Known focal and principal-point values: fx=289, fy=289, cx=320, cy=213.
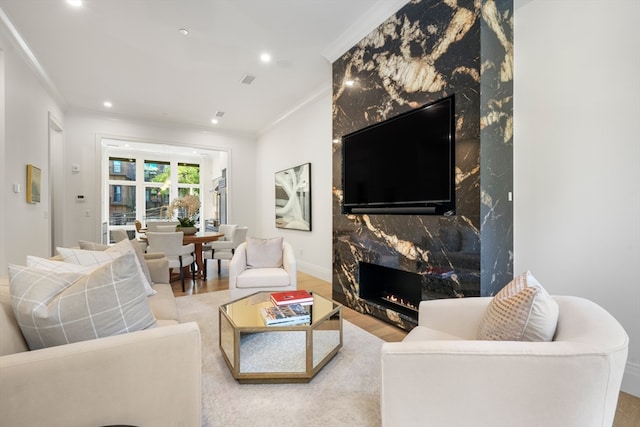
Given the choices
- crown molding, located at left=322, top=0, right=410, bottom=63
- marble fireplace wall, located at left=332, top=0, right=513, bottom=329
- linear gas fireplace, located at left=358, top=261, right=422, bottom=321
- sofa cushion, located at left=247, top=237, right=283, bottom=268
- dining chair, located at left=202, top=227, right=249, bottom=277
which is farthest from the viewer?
dining chair, located at left=202, top=227, right=249, bottom=277

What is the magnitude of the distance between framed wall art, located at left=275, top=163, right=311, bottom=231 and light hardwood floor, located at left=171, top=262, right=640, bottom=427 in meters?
0.98

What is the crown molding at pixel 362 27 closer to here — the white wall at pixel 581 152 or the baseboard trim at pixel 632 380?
the white wall at pixel 581 152

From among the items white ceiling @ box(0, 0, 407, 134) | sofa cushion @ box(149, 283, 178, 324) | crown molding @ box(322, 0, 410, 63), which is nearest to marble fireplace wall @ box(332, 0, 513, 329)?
crown molding @ box(322, 0, 410, 63)

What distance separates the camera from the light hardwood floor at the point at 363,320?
1604 mm

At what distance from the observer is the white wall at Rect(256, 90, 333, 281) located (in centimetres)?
454

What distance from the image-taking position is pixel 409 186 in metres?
2.66

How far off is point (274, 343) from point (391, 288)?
55.9 inches

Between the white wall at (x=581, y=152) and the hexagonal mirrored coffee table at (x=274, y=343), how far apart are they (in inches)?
66.4

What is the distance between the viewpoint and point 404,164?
271cm

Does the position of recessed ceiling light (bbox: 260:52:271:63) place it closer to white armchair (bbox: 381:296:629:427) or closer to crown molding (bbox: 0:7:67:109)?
crown molding (bbox: 0:7:67:109)

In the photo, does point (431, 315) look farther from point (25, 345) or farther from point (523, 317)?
point (25, 345)

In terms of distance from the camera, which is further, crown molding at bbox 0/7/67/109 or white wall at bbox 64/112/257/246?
white wall at bbox 64/112/257/246

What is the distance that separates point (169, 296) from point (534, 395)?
7.36ft

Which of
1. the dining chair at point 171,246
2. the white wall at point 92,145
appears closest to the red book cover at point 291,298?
the dining chair at point 171,246
